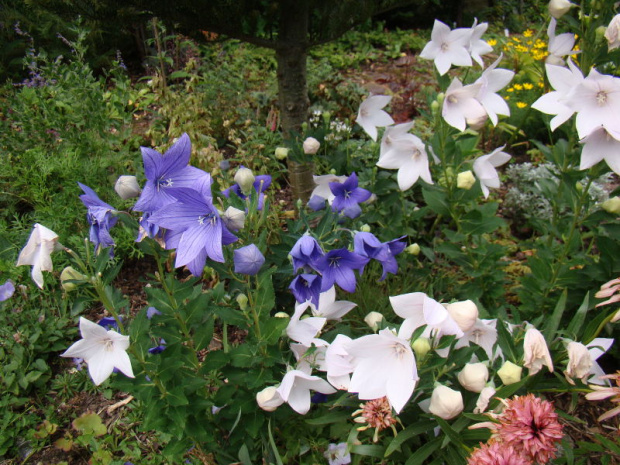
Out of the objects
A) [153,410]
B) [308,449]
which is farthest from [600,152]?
[153,410]

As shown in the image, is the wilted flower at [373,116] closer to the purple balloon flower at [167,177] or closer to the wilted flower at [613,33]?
the wilted flower at [613,33]

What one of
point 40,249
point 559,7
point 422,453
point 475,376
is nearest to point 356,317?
point 422,453

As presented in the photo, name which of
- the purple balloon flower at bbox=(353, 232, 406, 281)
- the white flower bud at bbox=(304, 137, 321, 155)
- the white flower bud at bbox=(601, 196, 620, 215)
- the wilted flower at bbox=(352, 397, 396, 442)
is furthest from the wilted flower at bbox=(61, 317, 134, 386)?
the white flower bud at bbox=(601, 196, 620, 215)

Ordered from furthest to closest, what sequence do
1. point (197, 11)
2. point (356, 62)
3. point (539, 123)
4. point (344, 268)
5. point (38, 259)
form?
point (356, 62) → point (539, 123) → point (197, 11) → point (344, 268) → point (38, 259)

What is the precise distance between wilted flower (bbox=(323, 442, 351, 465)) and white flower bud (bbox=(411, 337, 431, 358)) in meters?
0.70

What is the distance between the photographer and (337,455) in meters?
1.83

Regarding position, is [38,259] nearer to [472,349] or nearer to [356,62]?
[472,349]

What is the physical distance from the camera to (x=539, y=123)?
402cm

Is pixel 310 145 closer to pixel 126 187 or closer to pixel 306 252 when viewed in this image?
pixel 306 252

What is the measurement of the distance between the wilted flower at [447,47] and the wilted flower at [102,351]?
1.52m

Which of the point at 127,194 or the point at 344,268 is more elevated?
the point at 127,194

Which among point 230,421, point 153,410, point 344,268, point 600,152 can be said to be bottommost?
point 230,421

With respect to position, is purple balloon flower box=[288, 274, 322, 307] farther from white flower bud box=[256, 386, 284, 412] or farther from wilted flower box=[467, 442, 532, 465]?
wilted flower box=[467, 442, 532, 465]

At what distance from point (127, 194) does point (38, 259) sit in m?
0.31
